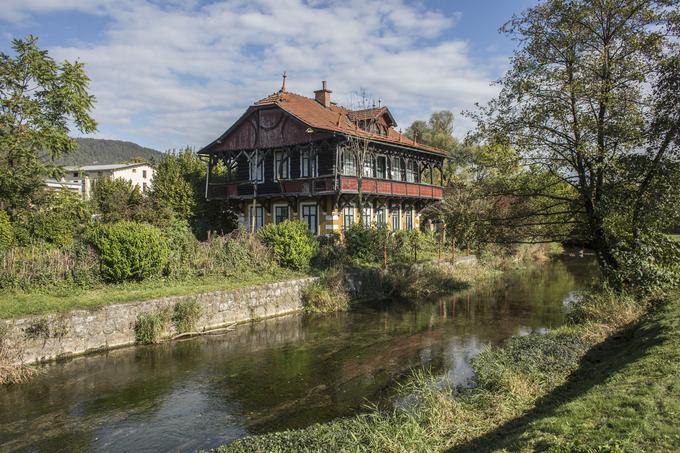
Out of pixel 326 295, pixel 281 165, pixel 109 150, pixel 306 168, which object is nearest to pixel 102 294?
pixel 326 295

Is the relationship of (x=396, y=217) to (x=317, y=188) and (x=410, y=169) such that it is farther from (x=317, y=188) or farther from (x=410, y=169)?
(x=317, y=188)

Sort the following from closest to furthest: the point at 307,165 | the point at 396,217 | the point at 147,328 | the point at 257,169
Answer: the point at 147,328 → the point at 307,165 → the point at 257,169 → the point at 396,217

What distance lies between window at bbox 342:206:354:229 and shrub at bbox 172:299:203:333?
1542cm

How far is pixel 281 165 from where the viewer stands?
109 feet

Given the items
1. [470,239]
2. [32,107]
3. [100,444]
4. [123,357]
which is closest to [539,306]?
[470,239]

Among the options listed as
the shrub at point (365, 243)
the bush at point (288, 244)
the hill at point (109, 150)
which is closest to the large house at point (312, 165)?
the shrub at point (365, 243)

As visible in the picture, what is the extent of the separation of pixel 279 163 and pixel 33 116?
56.8 ft

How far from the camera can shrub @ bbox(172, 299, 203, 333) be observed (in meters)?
17.1

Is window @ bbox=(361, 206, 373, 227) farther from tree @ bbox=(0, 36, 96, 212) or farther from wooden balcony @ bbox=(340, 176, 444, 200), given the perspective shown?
tree @ bbox=(0, 36, 96, 212)

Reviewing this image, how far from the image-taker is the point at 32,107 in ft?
57.0

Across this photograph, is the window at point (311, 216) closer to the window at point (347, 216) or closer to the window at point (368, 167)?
the window at point (347, 216)

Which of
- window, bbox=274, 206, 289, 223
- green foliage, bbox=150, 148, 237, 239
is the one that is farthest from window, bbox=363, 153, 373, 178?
green foliage, bbox=150, 148, 237, 239

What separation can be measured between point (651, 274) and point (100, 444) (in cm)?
1571

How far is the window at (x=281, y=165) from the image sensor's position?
109 ft
